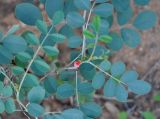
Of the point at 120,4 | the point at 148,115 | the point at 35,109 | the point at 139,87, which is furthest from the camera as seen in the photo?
the point at 148,115

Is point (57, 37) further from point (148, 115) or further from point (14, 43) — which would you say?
point (148, 115)

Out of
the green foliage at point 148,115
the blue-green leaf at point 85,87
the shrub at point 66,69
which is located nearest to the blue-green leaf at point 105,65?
the shrub at point 66,69

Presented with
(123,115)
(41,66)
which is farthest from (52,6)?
(123,115)

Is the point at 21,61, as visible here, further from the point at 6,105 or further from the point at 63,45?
the point at 63,45

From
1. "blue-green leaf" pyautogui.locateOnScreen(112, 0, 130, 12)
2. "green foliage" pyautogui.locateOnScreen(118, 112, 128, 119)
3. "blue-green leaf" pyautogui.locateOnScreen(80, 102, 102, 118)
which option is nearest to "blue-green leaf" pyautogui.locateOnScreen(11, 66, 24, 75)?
"blue-green leaf" pyautogui.locateOnScreen(80, 102, 102, 118)

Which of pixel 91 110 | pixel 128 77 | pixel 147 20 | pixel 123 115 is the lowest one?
pixel 123 115

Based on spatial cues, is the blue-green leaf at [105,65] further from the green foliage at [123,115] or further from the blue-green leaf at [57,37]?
the green foliage at [123,115]

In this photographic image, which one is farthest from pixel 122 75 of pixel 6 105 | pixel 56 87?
pixel 6 105
